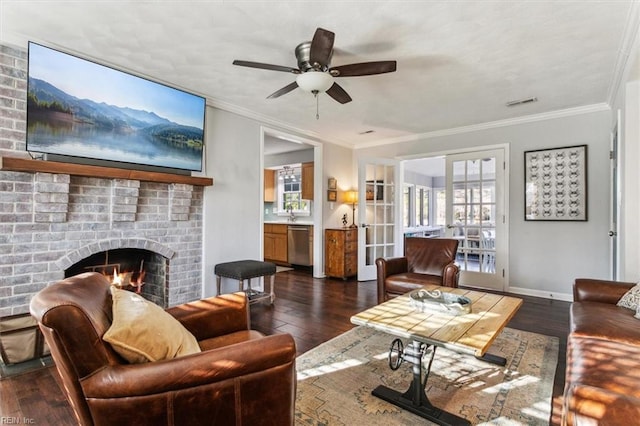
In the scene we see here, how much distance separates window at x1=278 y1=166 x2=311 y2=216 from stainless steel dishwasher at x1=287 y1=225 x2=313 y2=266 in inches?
24.3

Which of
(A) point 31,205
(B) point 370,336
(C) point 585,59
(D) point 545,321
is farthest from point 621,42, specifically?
(A) point 31,205

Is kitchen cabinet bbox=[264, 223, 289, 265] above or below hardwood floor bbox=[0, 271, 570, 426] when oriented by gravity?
above

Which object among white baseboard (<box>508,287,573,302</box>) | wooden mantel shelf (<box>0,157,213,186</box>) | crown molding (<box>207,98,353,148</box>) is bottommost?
white baseboard (<box>508,287,573,302</box>)

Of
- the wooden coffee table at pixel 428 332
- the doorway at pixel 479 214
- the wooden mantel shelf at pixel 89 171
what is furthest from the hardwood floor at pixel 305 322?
the wooden mantel shelf at pixel 89 171

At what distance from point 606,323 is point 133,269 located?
149 inches

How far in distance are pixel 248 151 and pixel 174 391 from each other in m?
3.31

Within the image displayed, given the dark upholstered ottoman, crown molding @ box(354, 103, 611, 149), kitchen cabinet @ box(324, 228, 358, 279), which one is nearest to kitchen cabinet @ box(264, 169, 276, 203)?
kitchen cabinet @ box(324, 228, 358, 279)

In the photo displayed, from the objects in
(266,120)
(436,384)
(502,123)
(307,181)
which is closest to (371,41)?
(266,120)

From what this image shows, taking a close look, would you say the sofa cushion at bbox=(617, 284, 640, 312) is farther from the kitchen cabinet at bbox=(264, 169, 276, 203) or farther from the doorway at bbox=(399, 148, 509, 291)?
the kitchen cabinet at bbox=(264, 169, 276, 203)

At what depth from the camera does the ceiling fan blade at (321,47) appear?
195 centimetres

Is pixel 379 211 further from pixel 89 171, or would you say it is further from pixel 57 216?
pixel 57 216

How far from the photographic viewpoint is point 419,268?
12.1 ft

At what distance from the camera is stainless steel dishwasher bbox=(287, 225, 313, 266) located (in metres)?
5.90

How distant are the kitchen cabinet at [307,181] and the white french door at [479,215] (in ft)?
7.95
